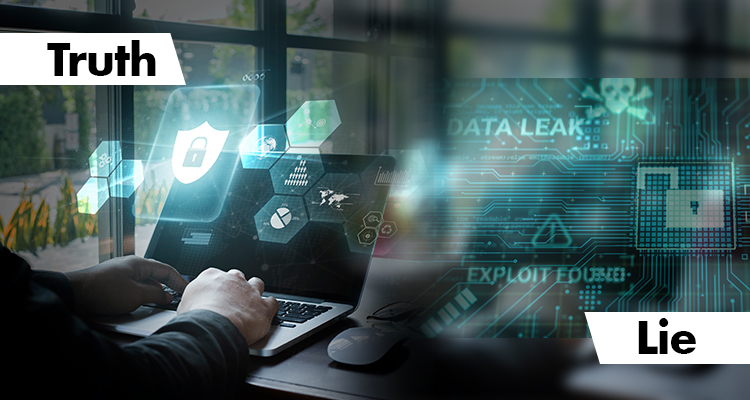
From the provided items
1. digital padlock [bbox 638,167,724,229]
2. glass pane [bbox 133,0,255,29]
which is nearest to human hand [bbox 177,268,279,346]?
digital padlock [bbox 638,167,724,229]

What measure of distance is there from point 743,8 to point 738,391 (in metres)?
0.40

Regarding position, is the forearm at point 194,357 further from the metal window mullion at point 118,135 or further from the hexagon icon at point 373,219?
the metal window mullion at point 118,135

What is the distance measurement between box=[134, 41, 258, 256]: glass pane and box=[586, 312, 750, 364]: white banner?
4.00ft

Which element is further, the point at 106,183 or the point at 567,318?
the point at 106,183

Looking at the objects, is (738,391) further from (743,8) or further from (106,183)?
(106,183)

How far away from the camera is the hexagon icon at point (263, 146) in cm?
102

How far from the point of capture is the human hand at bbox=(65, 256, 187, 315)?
762 mm

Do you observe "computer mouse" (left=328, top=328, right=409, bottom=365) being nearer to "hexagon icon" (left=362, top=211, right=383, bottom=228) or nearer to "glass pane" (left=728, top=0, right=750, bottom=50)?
"hexagon icon" (left=362, top=211, right=383, bottom=228)

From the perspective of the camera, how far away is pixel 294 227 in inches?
36.6

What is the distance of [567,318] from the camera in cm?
43

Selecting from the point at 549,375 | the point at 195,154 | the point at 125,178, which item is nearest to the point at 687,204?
the point at 549,375

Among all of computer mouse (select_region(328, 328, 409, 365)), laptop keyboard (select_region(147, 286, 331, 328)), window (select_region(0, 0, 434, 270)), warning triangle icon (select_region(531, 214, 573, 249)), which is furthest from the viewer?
window (select_region(0, 0, 434, 270))

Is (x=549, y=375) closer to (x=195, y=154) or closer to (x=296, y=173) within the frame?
(x=296, y=173)

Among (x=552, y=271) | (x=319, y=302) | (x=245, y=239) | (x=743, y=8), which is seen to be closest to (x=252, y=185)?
(x=245, y=239)
